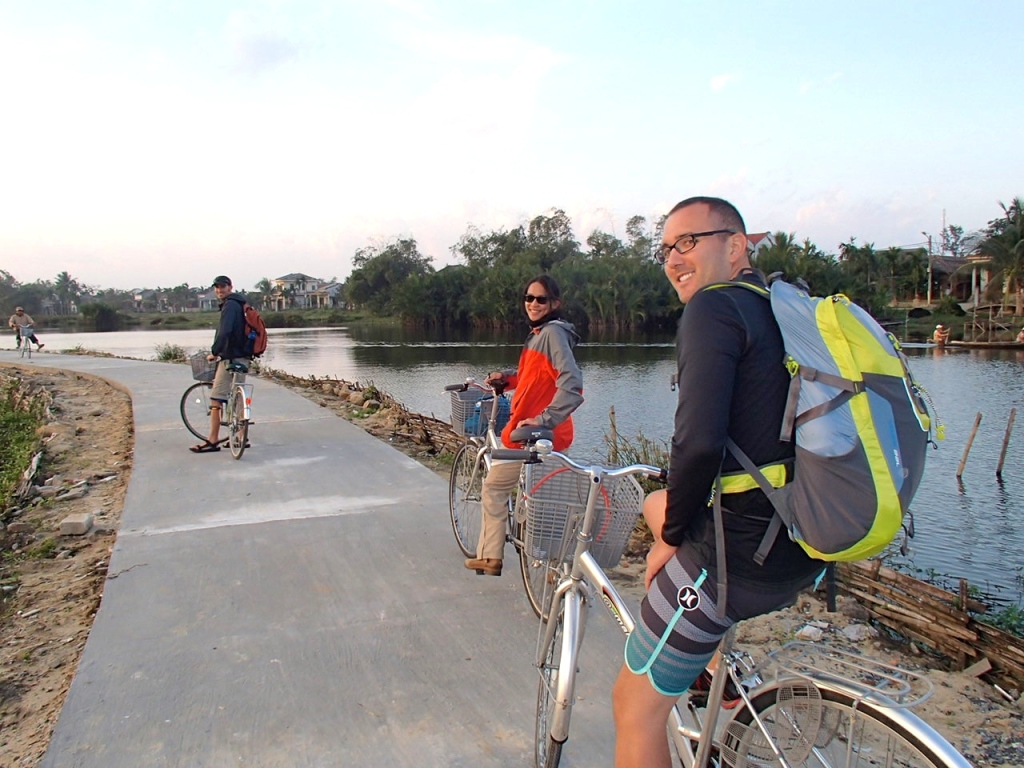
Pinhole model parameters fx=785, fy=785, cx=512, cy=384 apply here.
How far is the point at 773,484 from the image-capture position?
1.71 m

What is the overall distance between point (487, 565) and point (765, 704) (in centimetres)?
243

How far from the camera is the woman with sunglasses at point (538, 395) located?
4.02 metres

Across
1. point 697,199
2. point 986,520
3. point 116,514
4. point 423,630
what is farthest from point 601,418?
point 697,199

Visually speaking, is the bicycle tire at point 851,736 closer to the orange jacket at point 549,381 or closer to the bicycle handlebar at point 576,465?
the bicycle handlebar at point 576,465

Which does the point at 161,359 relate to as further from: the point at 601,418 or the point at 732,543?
the point at 732,543

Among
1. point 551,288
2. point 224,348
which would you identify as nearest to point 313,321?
point 224,348

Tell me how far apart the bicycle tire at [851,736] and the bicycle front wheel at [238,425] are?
6394 millimetres

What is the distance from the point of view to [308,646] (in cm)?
362

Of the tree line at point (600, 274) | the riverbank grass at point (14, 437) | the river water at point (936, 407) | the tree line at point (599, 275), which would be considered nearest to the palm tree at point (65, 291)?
the tree line at point (599, 275)

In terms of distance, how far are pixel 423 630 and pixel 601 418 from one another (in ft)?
45.4

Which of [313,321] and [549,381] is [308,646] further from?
[313,321]

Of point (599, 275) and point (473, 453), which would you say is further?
point (599, 275)

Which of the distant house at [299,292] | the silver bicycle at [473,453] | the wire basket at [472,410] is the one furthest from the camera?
the distant house at [299,292]

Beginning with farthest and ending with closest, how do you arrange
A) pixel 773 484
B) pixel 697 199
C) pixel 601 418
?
pixel 601 418, pixel 697 199, pixel 773 484
